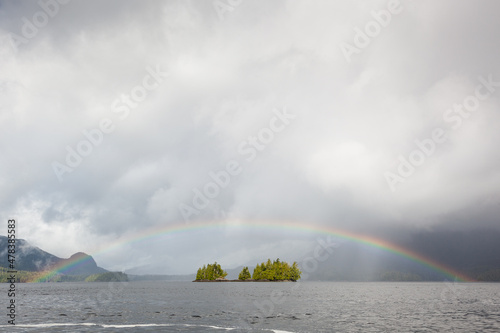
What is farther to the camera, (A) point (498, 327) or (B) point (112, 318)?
(B) point (112, 318)

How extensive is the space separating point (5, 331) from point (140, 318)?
20.4 m

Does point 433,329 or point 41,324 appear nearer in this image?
point 433,329

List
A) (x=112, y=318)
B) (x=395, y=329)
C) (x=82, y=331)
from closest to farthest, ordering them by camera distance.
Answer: (x=82, y=331) < (x=395, y=329) < (x=112, y=318)

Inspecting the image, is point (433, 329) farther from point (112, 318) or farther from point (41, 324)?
point (41, 324)

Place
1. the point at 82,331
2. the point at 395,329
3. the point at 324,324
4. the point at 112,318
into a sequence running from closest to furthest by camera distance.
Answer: the point at 82,331, the point at 395,329, the point at 324,324, the point at 112,318

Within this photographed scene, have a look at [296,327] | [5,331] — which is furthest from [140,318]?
[296,327]

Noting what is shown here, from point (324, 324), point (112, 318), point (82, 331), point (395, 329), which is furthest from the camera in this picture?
point (112, 318)

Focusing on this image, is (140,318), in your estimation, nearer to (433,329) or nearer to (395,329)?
(395,329)

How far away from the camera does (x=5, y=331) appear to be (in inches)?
1896

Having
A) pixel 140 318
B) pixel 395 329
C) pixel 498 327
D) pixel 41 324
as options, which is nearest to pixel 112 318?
pixel 140 318

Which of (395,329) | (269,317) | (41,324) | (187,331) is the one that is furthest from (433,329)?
(41,324)

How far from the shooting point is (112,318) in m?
61.9

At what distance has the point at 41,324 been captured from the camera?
2160 inches

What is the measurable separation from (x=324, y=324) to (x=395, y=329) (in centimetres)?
1020
